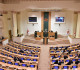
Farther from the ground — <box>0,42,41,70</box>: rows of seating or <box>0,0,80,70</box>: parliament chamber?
<box>0,0,80,70</box>: parliament chamber

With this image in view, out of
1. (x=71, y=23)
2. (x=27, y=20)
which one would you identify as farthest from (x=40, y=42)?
(x=71, y=23)

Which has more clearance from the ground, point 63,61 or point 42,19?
point 42,19

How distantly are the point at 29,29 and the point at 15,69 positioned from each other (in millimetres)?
15093

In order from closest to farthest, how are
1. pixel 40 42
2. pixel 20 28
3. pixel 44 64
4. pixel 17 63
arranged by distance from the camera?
pixel 17 63, pixel 44 64, pixel 40 42, pixel 20 28

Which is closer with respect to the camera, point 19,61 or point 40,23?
point 19,61

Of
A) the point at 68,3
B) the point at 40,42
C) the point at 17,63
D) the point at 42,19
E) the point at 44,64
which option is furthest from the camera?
the point at 42,19

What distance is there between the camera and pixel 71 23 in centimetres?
2078

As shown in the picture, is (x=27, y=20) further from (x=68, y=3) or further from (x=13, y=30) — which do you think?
(x=68, y=3)

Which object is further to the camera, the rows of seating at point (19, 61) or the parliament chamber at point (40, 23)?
the parliament chamber at point (40, 23)

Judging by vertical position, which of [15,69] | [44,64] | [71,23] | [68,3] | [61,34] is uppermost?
[68,3]

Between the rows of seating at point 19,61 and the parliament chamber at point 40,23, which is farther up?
the parliament chamber at point 40,23

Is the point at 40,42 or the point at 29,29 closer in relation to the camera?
the point at 40,42

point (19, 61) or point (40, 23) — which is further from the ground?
point (40, 23)

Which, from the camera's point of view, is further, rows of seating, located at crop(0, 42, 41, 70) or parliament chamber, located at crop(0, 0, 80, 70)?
parliament chamber, located at crop(0, 0, 80, 70)
